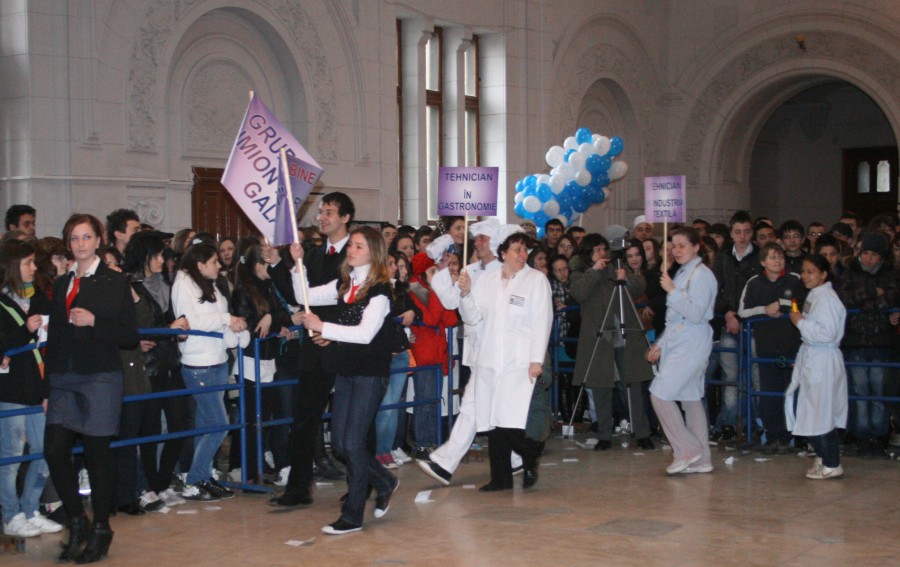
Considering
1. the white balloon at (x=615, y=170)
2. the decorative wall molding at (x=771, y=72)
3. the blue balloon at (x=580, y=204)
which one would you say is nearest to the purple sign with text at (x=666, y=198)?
the blue balloon at (x=580, y=204)

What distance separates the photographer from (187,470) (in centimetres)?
932

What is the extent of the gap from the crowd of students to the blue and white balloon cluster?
181 inches

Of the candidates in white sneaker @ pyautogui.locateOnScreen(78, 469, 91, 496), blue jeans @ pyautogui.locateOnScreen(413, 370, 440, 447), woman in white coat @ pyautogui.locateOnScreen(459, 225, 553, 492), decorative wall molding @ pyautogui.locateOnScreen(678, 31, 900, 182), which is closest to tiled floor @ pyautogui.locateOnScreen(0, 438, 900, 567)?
woman in white coat @ pyautogui.locateOnScreen(459, 225, 553, 492)

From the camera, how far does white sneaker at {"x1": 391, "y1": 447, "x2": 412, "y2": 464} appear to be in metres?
10.5

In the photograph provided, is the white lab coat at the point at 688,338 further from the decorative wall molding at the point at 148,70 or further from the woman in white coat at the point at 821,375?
the decorative wall molding at the point at 148,70

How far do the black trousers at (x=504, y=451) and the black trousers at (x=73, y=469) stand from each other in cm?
309

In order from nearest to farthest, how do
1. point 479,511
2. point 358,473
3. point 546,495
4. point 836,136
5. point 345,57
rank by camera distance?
point 358,473, point 479,511, point 546,495, point 345,57, point 836,136

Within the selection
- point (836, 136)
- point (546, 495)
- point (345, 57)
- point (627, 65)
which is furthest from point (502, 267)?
point (836, 136)

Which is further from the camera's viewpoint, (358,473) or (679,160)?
(679,160)

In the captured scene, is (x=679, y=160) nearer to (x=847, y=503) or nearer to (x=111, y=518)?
(x=847, y=503)

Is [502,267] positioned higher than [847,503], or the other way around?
[502,267]

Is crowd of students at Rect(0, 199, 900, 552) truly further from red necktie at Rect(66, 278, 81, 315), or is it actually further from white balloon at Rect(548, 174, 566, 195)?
white balloon at Rect(548, 174, 566, 195)

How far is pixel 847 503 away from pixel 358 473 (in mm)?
3569

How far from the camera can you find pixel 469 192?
458 inches
